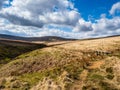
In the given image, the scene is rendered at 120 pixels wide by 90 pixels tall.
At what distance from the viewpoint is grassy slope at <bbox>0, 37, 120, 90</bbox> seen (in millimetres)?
33281

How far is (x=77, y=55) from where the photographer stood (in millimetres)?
51438

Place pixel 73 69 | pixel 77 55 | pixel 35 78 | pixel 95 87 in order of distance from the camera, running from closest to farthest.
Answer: pixel 95 87
pixel 35 78
pixel 73 69
pixel 77 55

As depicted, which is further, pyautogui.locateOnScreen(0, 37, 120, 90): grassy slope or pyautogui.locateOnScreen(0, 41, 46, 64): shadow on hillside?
pyautogui.locateOnScreen(0, 41, 46, 64): shadow on hillside

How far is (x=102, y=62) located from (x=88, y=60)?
3766 mm

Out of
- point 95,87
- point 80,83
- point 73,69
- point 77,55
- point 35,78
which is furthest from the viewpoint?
point 77,55

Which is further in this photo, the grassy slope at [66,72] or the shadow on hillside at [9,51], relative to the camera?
the shadow on hillside at [9,51]

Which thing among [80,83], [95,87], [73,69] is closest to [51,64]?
[73,69]

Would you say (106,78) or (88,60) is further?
(88,60)

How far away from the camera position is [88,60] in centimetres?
4697

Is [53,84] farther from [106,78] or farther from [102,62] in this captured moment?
[102,62]

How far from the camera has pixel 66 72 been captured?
38656 mm

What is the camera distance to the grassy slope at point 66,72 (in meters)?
33.3

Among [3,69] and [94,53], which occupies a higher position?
[94,53]

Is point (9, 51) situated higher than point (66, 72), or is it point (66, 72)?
point (66, 72)
